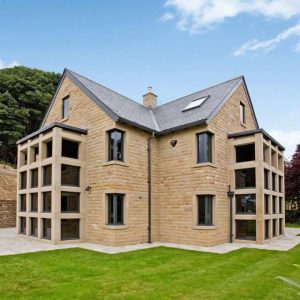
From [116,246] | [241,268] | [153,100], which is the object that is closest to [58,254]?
[116,246]

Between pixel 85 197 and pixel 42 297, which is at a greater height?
pixel 85 197

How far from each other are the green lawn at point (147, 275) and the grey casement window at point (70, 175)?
432cm

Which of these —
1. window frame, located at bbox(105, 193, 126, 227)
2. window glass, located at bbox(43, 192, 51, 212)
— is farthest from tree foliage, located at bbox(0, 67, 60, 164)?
window frame, located at bbox(105, 193, 126, 227)

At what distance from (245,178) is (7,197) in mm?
19432

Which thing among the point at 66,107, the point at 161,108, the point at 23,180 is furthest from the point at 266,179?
the point at 23,180

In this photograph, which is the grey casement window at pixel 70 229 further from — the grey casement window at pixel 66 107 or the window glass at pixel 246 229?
the window glass at pixel 246 229

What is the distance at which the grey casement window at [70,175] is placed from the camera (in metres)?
15.7

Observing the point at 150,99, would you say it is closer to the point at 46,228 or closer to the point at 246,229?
the point at 246,229

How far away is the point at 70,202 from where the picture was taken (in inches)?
621

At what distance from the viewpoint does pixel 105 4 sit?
43.9ft

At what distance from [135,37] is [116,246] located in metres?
10.5

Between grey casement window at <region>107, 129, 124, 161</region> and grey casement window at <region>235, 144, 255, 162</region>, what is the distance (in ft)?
20.8

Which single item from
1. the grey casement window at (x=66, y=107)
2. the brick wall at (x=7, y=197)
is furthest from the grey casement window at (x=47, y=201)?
the brick wall at (x=7, y=197)

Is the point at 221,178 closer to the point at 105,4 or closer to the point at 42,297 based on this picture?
the point at 105,4
